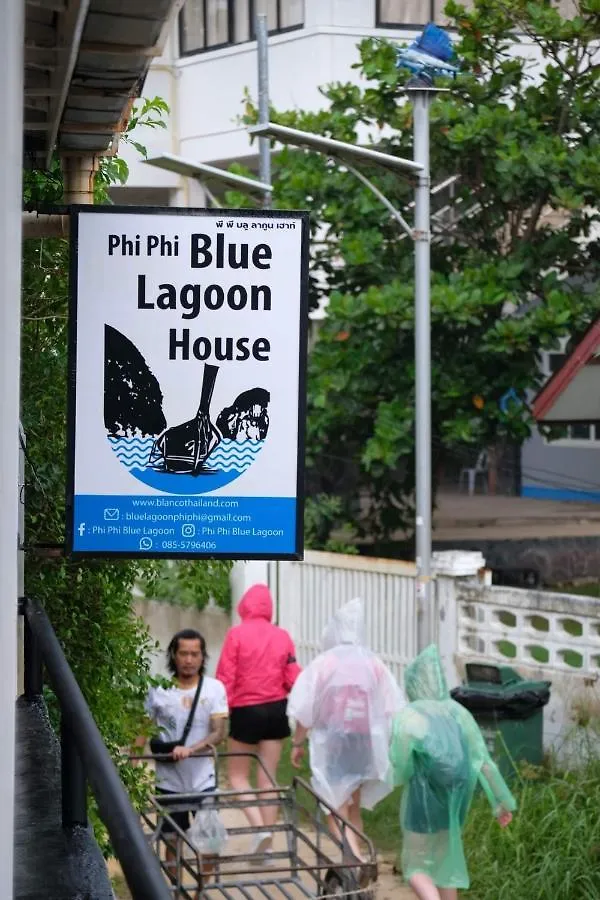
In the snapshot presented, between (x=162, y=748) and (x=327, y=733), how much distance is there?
1089mm

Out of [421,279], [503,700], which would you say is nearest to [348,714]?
[503,700]

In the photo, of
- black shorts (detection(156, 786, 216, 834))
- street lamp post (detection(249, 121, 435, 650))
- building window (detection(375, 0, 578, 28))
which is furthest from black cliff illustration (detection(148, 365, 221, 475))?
building window (detection(375, 0, 578, 28))

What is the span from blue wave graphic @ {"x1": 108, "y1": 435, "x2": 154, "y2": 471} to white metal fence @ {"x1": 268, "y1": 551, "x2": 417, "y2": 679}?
9.13 m

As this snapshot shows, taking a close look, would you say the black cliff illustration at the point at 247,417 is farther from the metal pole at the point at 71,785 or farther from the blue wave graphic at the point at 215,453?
the metal pole at the point at 71,785

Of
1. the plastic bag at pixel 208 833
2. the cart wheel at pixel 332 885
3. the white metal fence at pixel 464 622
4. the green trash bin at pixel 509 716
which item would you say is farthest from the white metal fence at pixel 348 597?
the cart wheel at pixel 332 885

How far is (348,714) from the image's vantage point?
31.9ft

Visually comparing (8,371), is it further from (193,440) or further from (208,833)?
(208,833)

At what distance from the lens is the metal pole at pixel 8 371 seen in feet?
9.44

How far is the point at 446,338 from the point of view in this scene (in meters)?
15.3

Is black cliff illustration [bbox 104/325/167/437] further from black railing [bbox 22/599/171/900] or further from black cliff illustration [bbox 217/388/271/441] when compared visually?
black railing [bbox 22/599/171/900]

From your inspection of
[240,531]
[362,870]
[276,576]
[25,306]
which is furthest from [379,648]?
[240,531]

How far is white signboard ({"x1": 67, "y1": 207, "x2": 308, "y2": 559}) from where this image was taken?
469 centimetres

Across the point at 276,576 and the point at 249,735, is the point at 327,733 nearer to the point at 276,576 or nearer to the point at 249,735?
the point at 249,735

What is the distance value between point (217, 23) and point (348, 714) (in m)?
14.7
